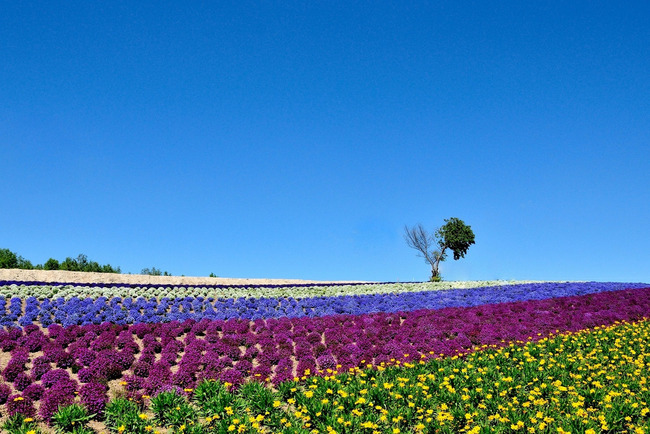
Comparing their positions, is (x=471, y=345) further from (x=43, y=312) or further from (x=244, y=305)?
(x=43, y=312)

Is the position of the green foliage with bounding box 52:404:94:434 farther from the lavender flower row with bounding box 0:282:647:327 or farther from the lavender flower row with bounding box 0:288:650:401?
the lavender flower row with bounding box 0:282:647:327

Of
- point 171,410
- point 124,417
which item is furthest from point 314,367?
point 124,417

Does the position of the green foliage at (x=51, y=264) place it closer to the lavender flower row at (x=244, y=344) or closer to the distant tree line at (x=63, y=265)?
the distant tree line at (x=63, y=265)

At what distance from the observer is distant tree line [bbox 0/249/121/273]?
42.3m

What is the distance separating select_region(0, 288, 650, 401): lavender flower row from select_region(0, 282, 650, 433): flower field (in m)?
0.04

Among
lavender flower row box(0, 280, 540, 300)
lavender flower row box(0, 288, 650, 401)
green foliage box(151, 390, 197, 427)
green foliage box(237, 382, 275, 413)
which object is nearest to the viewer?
green foliage box(151, 390, 197, 427)

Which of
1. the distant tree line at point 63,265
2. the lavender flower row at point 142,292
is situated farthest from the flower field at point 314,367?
the distant tree line at point 63,265

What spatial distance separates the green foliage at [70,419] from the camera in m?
8.12

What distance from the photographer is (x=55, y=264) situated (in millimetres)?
42406

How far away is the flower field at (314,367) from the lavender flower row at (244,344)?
4cm

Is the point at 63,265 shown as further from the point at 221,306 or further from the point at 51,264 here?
the point at 221,306

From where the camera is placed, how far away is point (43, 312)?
15531mm

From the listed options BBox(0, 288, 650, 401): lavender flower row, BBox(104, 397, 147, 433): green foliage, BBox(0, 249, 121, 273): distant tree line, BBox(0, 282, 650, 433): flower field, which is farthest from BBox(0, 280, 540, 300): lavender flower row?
BBox(0, 249, 121, 273): distant tree line

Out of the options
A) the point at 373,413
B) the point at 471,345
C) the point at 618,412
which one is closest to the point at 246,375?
the point at 373,413
